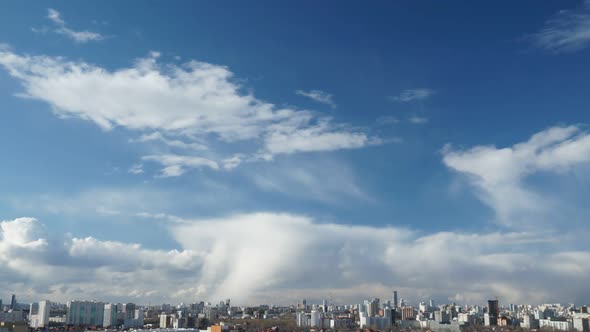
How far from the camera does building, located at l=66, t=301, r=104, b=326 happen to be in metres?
85.6

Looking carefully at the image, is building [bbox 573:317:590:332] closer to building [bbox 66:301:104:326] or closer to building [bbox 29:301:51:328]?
building [bbox 66:301:104:326]

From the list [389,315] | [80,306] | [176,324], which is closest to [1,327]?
[176,324]

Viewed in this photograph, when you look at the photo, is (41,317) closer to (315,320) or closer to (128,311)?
(128,311)

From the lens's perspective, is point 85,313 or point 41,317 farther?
point 85,313

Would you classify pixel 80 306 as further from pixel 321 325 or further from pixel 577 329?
pixel 577 329

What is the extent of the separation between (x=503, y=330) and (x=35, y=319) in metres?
78.9

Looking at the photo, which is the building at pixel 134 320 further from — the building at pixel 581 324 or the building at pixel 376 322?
the building at pixel 581 324

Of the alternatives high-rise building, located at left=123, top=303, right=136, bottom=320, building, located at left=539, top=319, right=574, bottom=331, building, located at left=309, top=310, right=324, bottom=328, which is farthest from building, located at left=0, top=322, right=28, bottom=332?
building, located at left=539, top=319, right=574, bottom=331

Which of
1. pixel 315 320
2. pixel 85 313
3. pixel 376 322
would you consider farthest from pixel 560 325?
pixel 85 313

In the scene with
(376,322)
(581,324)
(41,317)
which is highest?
(41,317)

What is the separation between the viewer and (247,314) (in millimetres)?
141125

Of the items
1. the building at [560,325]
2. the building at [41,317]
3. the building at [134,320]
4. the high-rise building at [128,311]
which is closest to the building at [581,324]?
the building at [560,325]

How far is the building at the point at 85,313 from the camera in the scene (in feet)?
281

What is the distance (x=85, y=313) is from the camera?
285 feet
